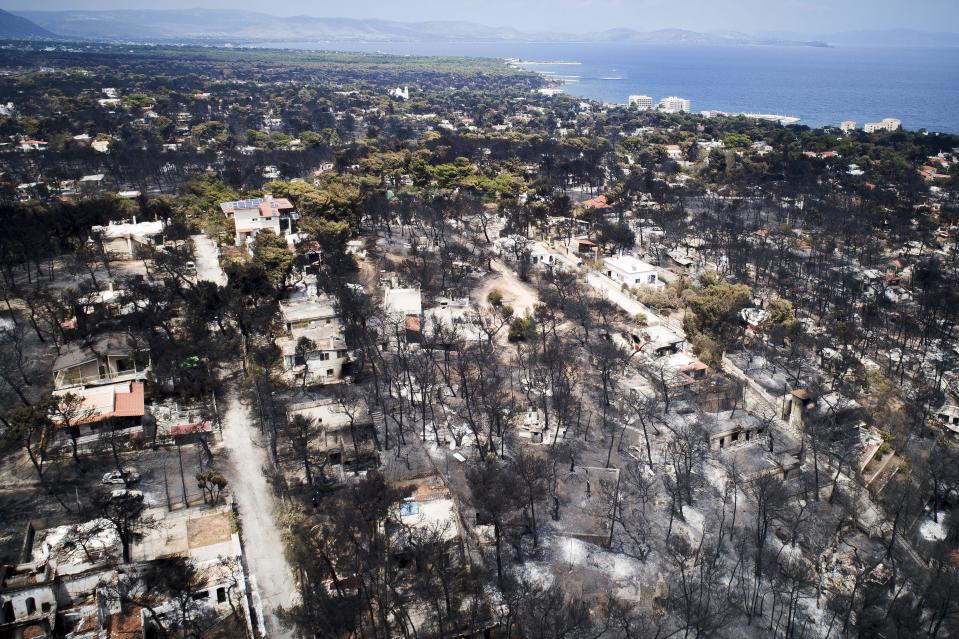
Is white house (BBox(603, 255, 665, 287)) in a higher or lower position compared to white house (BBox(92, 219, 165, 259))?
lower

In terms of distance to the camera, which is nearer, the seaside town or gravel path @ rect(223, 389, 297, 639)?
the seaside town

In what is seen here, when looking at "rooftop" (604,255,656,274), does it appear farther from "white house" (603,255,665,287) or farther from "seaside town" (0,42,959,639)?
"seaside town" (0,42,959,639)

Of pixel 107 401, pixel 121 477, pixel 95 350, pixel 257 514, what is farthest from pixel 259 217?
pixel 257 514

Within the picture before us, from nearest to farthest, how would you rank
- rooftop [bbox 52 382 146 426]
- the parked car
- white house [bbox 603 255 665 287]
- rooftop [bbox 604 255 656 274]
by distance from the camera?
the parked car → rooftop [bbox 52 382 146 426] → white house [bbox 603 255 665 287] → rooftop [bbox 604 255 656 274]

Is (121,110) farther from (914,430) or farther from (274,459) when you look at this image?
(914,430)

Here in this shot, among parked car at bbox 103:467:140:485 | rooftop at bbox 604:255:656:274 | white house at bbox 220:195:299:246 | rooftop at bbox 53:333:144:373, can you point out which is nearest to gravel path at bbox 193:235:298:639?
parked car at bbox 103:467:140:485

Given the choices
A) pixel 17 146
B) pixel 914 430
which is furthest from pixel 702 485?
pixel 17 146

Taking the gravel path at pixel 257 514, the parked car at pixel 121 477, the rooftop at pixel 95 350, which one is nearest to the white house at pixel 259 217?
the rooftop at pixel 95 350
